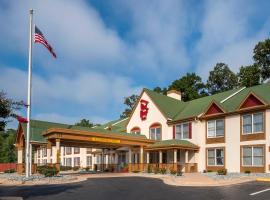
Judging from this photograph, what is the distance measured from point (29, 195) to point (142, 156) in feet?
84.3

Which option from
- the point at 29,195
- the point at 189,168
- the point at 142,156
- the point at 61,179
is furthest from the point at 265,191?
the point at 142,156

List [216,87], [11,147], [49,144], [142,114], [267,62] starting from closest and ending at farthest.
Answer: [49,144] < [142,114] < [267,62] < [216,87] < [11,147]

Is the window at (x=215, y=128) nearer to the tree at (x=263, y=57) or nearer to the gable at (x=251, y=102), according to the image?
the gable at (x=251, y=102)

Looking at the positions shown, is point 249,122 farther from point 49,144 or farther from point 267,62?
point 267,62

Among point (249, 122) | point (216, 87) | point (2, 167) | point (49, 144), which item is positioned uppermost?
point (216, 87)

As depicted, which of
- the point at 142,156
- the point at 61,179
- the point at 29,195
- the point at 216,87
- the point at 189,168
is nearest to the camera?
the point at 29,195

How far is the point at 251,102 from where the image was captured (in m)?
35.0

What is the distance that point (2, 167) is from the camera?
6431 centimetres

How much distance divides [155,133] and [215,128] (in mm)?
9715

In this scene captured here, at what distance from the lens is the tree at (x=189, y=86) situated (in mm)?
72125

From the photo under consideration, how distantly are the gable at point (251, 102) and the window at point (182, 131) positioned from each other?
27.6 ft

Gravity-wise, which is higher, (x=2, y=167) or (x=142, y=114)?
(x=142, y=114)

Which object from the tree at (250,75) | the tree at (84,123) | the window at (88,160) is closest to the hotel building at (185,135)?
the window at (88,160)

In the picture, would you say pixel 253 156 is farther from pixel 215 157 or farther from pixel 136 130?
pixel 136 130
